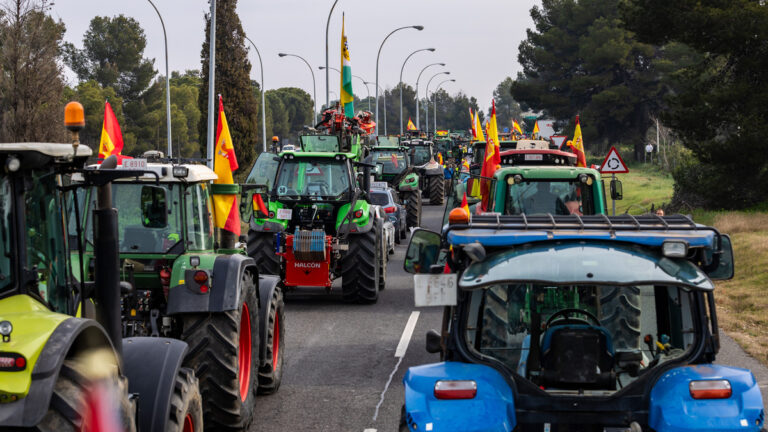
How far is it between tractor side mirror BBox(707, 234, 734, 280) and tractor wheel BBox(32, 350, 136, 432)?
9.88 feet

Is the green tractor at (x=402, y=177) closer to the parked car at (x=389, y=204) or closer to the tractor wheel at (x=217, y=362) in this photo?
the parked car at (x=389, y=204)

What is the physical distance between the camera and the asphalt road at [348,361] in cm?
845

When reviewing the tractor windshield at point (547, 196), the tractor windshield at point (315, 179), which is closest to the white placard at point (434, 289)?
the tractor windshield at point (547, 196)

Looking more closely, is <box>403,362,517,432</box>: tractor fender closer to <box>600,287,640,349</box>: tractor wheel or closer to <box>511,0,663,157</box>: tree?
<box>600,287,640,349</box>: tractor wheel

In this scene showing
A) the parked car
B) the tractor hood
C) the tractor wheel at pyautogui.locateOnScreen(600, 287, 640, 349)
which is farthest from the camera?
the parked car

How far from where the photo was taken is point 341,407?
8789 mm

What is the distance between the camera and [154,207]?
8.02 metres

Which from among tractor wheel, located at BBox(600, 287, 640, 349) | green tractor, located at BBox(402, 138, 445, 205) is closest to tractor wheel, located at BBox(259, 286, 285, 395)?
tractor wheel, located at BBox(600, 287, 640, 349)

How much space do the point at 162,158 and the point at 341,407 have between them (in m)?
2.76

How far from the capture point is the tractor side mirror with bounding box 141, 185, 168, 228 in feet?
26.0

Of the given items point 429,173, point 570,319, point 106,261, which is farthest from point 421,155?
point 106,261

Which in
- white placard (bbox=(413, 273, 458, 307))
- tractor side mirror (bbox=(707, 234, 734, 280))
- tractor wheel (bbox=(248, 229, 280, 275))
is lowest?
tractor wheel (bbox=(248, 229, 280, 275))

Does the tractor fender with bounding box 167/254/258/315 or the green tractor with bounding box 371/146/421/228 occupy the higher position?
the green tractor with bounding box 371/146/421/228

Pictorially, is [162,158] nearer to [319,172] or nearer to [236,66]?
[319,172]
